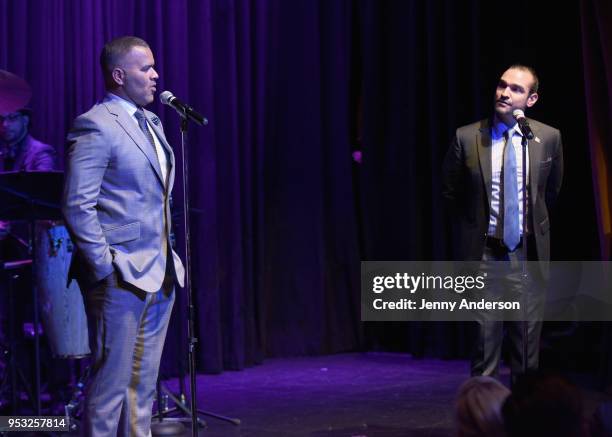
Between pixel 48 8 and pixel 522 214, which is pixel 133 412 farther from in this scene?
pixel 48 8

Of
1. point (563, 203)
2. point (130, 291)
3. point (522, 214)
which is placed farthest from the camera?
point (563, 203)

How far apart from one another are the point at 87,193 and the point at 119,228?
18 cm

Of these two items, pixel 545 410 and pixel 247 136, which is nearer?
pixel 545 410

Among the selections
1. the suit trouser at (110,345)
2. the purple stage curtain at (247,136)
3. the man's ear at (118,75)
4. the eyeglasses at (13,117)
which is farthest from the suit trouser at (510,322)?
the eyeglasses at (13,117)

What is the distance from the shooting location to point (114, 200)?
3.28 metres

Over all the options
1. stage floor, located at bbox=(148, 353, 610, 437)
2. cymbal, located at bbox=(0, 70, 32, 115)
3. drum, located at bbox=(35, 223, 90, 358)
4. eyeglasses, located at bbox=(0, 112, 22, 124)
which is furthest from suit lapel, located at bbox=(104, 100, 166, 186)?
eyeglasses, located at bbox=(0, 112, 22, 124)

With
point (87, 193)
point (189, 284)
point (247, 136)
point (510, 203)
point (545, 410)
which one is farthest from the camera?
point (247, 136)

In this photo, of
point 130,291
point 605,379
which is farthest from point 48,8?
point 605,379

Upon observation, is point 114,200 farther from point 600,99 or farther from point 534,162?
point 600,99

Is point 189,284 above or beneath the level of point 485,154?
beneath

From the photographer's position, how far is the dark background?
616cm

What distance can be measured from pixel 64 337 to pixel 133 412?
1.54 meters

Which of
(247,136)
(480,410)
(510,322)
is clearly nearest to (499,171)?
(510,322)

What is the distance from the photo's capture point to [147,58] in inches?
134
